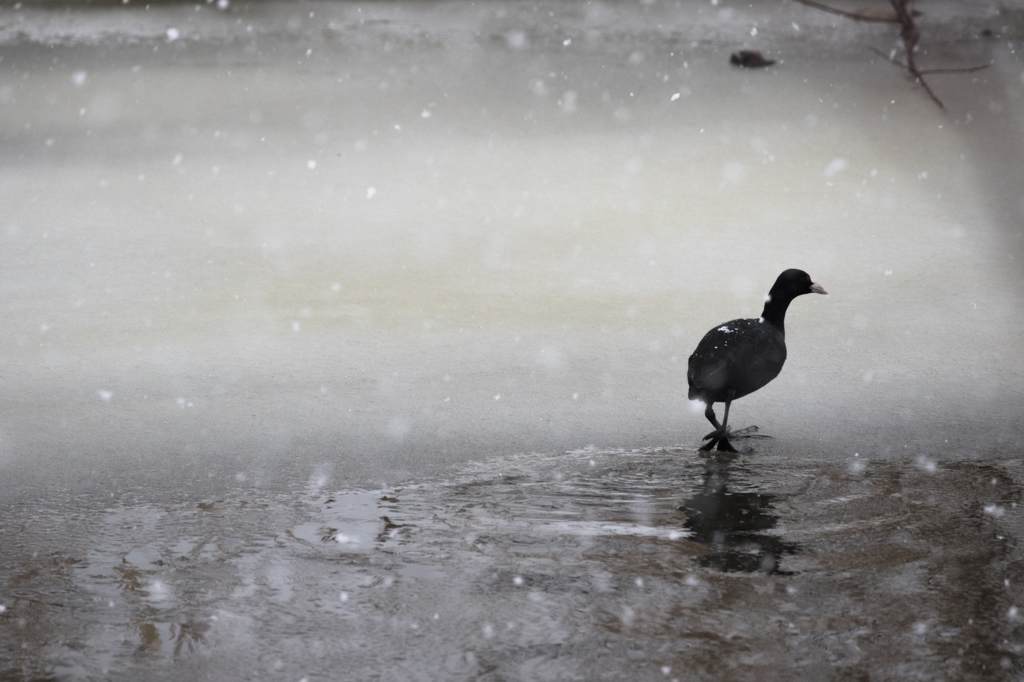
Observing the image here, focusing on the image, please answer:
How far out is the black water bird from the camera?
3295 mm

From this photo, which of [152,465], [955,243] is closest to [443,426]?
[152,465]

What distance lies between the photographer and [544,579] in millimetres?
2463

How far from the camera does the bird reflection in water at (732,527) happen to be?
2545 millimetres

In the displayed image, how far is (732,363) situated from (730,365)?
1cm

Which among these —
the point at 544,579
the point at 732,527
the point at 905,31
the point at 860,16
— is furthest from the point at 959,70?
the point at 544,579

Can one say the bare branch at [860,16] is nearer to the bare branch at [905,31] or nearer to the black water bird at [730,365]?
the bare branch at [905,31]

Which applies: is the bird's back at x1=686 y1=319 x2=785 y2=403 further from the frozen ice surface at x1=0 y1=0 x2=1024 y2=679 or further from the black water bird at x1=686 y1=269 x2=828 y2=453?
the frozen ice surface at x1=0 y1=0 x2=1024 y2=679

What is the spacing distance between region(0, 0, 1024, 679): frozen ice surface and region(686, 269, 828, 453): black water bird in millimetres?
229

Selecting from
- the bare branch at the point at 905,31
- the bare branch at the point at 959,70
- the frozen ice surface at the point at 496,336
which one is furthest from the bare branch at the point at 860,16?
the bare branch at the point at 959,70

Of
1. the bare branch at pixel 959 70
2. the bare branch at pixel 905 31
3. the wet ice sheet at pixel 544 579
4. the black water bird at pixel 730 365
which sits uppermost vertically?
the bare branch at pixel 905 31

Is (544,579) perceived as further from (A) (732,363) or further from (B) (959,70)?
(B) (959,70)

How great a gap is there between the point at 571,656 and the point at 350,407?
6.09 feet

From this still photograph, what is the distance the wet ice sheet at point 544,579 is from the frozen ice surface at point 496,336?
0.04 feet

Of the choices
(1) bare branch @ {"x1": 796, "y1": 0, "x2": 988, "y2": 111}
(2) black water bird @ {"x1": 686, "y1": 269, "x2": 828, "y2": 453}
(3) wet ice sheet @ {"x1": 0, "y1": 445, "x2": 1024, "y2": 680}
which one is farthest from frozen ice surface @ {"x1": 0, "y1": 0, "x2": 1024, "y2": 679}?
(2) black water bird @ {"x1": 686, "y1": 269, "x2": 828, "y2": 453}
